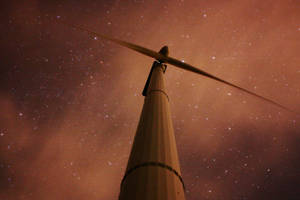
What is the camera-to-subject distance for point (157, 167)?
10.9 ft

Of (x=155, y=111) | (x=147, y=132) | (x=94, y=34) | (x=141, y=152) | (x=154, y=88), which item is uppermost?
(x=94, y=34)

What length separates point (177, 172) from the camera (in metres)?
3.52

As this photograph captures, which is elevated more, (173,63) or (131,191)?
(173,63)

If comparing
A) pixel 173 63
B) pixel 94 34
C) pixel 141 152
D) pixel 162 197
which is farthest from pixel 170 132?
pixel 94 34

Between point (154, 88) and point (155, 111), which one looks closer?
point (155, 111)

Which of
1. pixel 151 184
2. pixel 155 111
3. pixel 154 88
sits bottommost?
pixel 151 184

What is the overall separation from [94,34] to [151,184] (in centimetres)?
965

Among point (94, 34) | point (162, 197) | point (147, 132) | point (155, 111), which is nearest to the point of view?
point (162, 197)

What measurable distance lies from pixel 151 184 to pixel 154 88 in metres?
4.01

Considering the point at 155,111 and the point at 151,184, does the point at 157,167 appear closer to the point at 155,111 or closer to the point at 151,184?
the point at 151,184

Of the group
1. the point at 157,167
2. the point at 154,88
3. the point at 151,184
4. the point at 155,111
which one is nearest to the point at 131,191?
the point at 151,184

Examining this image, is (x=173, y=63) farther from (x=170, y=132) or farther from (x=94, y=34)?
(x=170, y=132)

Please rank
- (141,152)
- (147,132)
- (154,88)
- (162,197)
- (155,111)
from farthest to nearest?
(154,88) < (155,111) < (147,132) < (141,152) < (162,197)

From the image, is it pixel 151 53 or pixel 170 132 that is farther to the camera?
pixel 151 53
